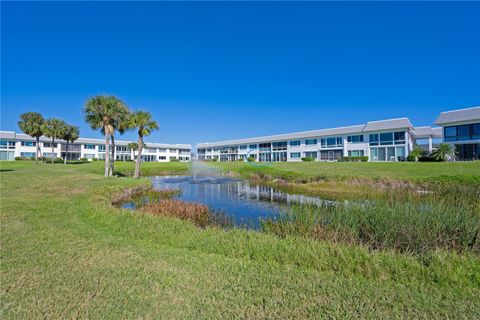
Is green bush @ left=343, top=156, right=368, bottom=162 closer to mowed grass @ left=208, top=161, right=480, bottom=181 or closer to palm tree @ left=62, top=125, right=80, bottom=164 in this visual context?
mowed grass @ left=208, top=161, right=480, bottom=181

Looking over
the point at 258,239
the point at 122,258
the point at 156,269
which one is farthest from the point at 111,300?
the point at 258,239

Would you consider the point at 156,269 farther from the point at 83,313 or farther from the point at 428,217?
the point at 428,217

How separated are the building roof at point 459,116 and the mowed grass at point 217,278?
43129 mm

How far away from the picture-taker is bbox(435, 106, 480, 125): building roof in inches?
1452

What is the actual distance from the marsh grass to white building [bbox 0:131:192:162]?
79.5 meters

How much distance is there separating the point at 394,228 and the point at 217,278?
5573 millimetres

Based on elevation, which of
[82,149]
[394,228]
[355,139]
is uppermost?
[82,149]

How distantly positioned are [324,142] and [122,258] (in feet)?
189

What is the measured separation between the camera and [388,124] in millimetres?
46938

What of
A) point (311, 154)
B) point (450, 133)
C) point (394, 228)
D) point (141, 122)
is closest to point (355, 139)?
point (311, 154)

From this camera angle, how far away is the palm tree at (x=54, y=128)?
51.1 metres

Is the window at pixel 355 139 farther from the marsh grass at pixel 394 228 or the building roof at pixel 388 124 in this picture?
the marsh grass at pixel 394 228

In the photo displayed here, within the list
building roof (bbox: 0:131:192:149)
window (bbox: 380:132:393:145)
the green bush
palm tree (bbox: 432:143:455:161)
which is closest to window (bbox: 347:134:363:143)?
window (bbox: 380:132:393:145)

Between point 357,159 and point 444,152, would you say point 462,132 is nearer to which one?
point 444,152
